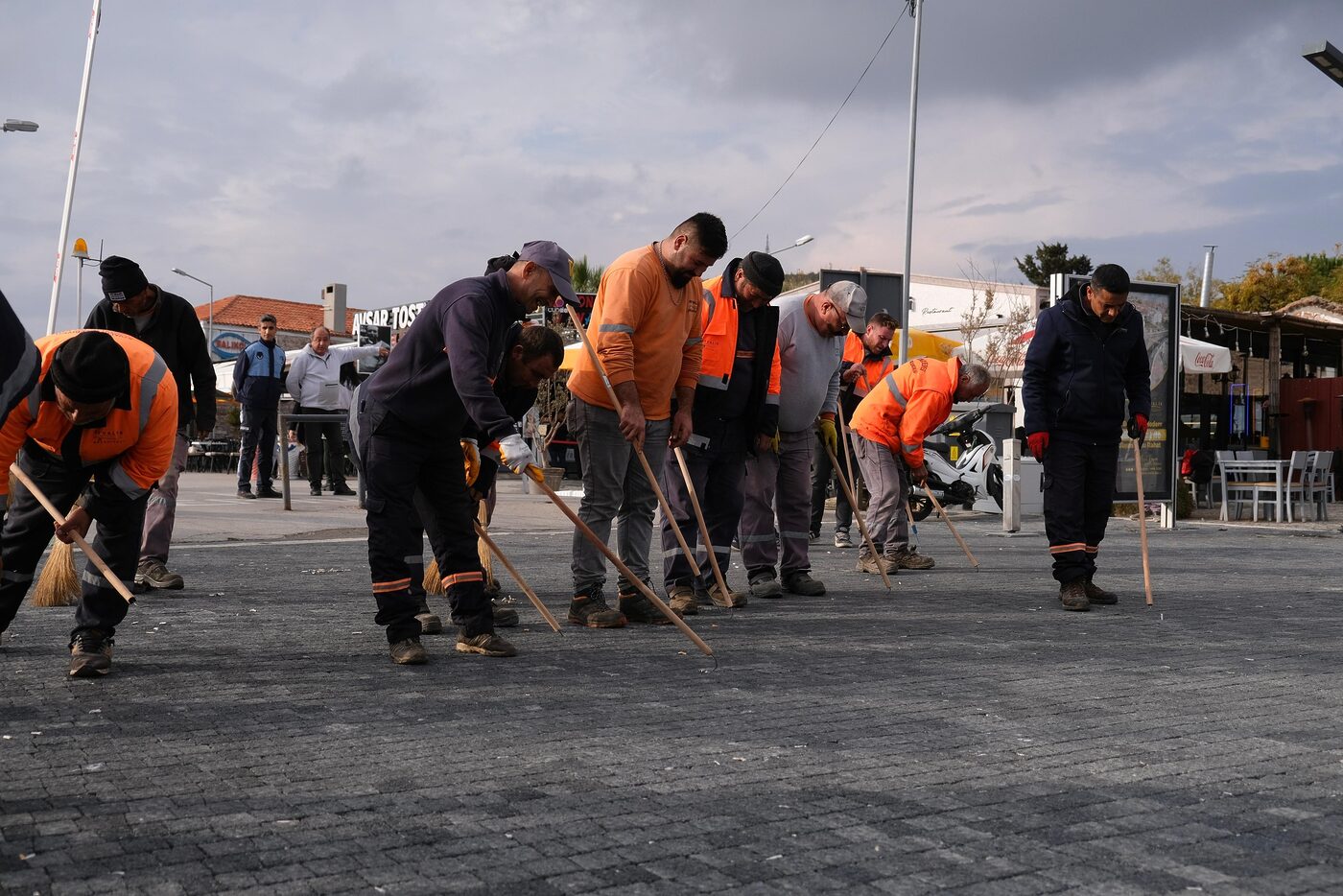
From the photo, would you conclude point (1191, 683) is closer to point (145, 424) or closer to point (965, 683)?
point (965, 683)

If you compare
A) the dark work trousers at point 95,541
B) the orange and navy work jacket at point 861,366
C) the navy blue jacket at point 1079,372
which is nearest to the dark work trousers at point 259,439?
the orange and navy work jacket at point 861,366

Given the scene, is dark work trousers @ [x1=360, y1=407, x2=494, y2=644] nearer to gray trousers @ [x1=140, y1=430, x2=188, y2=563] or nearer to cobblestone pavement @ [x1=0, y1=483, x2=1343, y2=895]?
cobblestone pavement @ [x1=0, y1=483, x2=1343, y2=895]

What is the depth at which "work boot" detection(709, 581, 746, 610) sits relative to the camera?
704cm

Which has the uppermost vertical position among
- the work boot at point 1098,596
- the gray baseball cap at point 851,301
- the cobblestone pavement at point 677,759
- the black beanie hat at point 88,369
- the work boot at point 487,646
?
the gray baseball cap at point 851,301

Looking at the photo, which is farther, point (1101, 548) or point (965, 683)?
point (1101, 548)

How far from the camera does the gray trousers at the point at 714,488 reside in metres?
7.30

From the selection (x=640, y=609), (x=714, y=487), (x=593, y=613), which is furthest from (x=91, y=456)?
(x=714, y=487)

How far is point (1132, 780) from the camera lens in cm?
354

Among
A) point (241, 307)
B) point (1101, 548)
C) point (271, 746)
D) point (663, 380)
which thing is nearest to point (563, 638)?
point (663, 380)

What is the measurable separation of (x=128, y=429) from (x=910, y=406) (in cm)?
567

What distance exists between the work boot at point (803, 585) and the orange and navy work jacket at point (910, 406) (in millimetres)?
1565

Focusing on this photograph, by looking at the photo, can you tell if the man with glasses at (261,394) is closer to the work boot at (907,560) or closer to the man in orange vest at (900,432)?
the man in orange vest at (900,432)

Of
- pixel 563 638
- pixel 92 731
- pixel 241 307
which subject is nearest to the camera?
pixel 92 731

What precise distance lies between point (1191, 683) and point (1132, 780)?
1.64 meters
